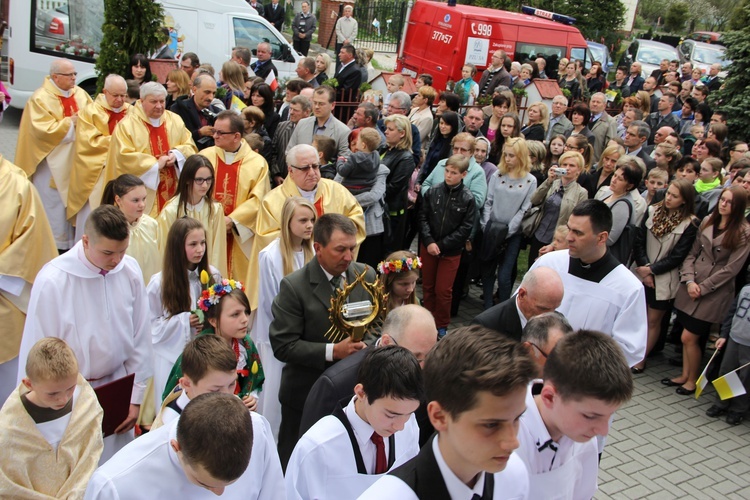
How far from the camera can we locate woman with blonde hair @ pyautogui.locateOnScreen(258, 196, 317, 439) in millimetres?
5234

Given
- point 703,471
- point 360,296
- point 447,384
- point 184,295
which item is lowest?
point 703,471

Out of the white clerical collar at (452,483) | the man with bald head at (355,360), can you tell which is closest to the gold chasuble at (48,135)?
the man with bald head at (355,360)

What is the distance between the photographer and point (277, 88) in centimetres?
1147

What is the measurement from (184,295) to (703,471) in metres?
4.33

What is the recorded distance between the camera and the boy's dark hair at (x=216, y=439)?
261 centimetres

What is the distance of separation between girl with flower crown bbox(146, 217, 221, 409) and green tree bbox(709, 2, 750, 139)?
9.46 meters

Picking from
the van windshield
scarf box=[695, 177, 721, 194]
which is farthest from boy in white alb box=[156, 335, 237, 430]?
the van windshield

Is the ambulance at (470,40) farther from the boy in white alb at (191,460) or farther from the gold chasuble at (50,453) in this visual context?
the boy in white alb at (191,460)

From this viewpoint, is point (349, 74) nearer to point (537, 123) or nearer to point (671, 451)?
point (537, 123)

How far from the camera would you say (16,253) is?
5.05 meters

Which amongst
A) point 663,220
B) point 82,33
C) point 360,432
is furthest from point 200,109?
point 360,432

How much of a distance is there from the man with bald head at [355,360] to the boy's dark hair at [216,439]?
750 mm

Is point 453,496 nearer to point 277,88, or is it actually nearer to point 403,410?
point 403,410

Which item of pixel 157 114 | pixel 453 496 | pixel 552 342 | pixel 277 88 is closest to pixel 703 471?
pixel 552 342
